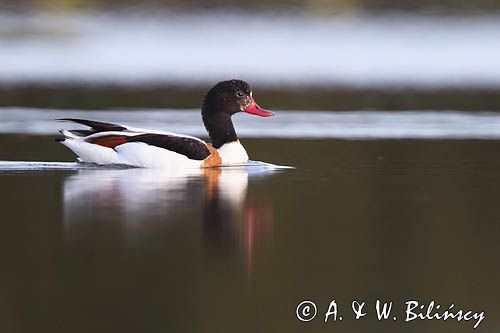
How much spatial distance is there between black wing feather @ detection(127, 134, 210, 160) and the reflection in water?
0.20 metres

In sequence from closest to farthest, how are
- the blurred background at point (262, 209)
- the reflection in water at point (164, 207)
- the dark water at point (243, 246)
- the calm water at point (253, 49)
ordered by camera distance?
the dark water at point (243, 246), the blurred background at point (262, 209), the reflection in water at point (164, 207), the calm water at point (253, 49)

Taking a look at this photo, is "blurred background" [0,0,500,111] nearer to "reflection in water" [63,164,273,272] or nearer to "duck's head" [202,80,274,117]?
"duck's head" [202,80,274,117]

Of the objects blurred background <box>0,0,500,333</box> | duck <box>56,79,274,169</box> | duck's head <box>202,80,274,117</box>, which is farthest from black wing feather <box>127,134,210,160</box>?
duck's head <box>202,80,274,117</box>

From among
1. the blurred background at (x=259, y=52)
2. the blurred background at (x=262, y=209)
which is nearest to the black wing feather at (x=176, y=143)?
the blurred background at (x=262, y=209)

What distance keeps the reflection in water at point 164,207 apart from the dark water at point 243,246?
1 centimetres

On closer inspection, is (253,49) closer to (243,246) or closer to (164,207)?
(164,207)

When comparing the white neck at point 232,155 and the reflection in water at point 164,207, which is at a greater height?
the white neck at point 232,155

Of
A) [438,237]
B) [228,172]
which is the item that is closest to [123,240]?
[438,237]

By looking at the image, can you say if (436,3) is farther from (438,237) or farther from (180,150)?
(438,237)

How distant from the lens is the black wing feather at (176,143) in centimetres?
1426

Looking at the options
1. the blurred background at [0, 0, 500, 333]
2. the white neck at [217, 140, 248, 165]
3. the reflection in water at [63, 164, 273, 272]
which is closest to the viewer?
the blurred background at [0, 0, 500, 333]

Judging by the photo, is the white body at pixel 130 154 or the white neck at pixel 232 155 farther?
the white neck at pixel 232 155

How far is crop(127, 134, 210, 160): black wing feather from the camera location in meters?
14.3
